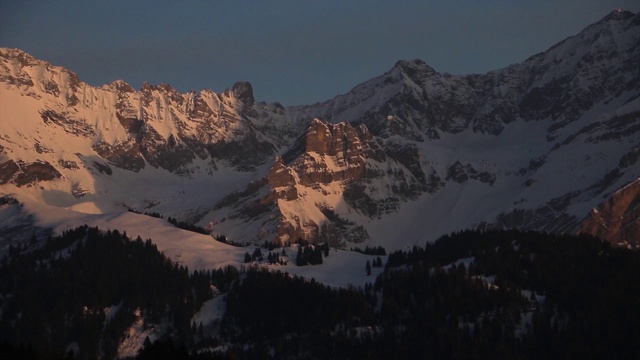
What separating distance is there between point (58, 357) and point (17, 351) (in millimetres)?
3678

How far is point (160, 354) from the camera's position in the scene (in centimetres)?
14738

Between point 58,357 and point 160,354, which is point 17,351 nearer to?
point 58,357

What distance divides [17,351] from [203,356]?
1676cm

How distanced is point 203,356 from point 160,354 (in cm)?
946

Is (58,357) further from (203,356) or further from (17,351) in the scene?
(203,356)

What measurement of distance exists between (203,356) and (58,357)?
13.3m

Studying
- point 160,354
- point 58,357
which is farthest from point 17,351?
point 160,354

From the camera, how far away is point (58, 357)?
15162cm

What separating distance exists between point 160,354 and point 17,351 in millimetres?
13749

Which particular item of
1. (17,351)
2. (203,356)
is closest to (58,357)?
(17,351)

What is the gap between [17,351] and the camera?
152 m

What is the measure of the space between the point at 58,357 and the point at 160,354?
10334mm
